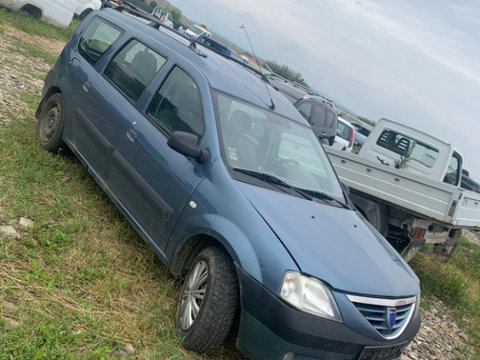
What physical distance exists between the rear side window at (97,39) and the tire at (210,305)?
2.85 m

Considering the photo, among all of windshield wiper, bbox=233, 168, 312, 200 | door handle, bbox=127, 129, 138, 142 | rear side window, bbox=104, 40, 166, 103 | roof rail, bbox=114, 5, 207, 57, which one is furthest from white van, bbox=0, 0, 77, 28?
windshield wiper, bbox=233, 168, 312, 200

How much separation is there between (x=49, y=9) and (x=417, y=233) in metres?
12.6

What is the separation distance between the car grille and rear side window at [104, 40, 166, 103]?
8.71ft

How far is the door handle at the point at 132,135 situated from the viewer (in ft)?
13.7

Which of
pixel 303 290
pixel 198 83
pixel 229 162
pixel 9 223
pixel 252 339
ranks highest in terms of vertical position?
pixel 198 83

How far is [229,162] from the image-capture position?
360cm

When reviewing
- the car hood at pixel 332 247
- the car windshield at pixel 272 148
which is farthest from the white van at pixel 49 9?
the car hood at pixel 332 247

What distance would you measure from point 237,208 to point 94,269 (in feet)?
4.14

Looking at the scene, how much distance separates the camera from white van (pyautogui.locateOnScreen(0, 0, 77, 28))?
536 inches

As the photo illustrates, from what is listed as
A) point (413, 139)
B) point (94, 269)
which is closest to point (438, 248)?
point (413, 139)

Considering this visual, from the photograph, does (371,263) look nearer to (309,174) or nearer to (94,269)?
(309,174)

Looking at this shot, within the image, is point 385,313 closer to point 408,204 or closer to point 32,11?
point 408,204

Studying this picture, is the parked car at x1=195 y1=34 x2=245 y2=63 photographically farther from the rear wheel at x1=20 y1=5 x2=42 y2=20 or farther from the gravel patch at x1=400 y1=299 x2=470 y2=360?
the rear wheel at x1=20 y1=5 x2=42 y2=20

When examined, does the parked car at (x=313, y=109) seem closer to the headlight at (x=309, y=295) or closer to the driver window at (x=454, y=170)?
the driver window at (x=454, y=170)
